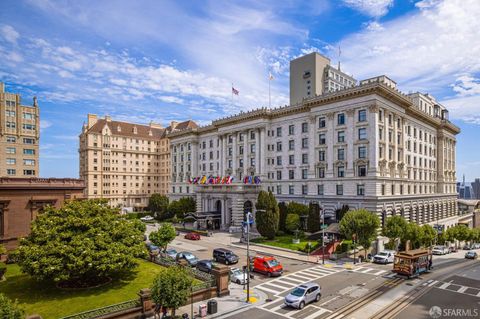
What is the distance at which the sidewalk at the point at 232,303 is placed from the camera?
24.4 meters

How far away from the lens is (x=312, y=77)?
351 feet

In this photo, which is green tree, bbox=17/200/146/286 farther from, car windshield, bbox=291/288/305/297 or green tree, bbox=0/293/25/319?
car windshield, bbox=291/288/305/297

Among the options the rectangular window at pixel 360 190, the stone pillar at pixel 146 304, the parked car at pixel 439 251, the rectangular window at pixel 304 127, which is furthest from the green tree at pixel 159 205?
the stone pillar at pixel 146 304

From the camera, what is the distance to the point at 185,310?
24891 millimetres

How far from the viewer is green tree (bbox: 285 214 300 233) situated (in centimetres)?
5712

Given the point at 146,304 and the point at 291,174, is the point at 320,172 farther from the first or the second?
the point at 146,304

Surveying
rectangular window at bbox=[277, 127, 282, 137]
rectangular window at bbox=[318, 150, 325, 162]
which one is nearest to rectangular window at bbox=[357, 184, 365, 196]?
rectangular window at bbox=[318, 150, 325, 162]

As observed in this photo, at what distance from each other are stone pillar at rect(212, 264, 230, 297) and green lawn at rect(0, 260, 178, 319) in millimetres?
6592

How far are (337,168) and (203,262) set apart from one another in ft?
110

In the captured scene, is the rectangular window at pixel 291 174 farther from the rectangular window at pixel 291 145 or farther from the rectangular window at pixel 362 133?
the rectangular window at pixel 362 133

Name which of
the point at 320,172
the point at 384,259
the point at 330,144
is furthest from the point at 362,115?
the point at 384,259

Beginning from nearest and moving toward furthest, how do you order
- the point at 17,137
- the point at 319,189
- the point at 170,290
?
the point at 170,290 → the point at 319,189 → the point at 17,137

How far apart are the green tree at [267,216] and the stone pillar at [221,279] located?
1055 inches

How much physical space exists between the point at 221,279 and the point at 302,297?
744 centimetres
